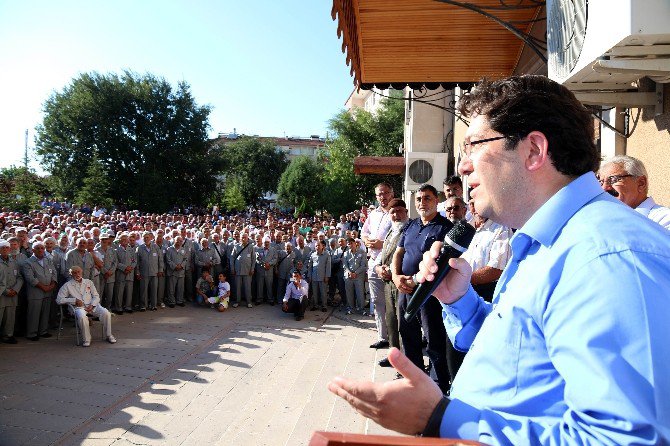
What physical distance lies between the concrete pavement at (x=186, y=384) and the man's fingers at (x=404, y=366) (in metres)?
3.98

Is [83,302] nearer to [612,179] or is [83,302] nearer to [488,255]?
[488,255]

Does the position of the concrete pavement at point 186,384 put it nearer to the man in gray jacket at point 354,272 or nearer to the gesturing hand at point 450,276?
the man in gray jacket at point 354,272

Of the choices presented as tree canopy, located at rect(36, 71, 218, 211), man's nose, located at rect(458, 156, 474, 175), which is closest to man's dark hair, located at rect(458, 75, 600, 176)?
man's nose, located at rect(458, 156, 474, 175)

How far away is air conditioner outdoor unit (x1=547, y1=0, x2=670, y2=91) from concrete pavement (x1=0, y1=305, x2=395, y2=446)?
3.67 meters

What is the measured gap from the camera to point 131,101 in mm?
39000

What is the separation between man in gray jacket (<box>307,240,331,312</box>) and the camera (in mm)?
12805

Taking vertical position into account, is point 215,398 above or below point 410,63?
below

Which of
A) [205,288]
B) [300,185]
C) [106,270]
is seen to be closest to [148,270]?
[106,270]

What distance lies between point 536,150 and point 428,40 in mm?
4518

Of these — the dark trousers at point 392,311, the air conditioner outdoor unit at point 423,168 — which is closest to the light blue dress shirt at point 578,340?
the dark trousers at point 392,311

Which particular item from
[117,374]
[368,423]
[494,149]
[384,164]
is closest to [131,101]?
[384,164]

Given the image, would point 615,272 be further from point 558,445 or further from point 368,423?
point 368,423

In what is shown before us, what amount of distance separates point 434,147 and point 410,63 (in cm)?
895

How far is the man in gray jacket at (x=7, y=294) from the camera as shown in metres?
8.84
